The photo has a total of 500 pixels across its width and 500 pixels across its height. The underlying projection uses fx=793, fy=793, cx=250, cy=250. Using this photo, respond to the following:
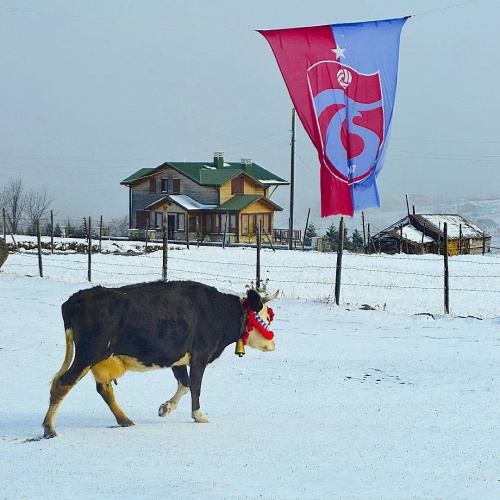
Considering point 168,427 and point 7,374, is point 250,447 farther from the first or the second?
point 7,374

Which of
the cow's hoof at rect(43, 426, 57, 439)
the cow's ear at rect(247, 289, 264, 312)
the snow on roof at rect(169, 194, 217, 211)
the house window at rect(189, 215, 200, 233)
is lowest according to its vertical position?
the cow's hoof at rect(43, 426, 57, 439)

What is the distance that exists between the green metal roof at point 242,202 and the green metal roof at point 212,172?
1.47m

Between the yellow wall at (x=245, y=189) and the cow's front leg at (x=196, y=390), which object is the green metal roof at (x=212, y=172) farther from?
the cow's front leg at (x=196, y=390)

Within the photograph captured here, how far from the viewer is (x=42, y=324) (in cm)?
1455

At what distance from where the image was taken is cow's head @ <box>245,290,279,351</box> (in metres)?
8.36

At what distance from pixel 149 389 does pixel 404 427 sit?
3498mm

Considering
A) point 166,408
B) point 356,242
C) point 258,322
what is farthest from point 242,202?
point 166,408

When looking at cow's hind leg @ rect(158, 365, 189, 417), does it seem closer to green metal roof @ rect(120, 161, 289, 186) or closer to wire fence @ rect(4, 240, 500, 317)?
wire fence @ rect(4, 240, 500, 317)

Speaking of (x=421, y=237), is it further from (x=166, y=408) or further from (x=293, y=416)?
(x=166, y=408)

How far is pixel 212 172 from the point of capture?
189 ft

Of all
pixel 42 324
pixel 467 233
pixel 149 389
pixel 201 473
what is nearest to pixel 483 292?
pixel 42 324

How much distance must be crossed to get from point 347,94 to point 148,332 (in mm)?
6117

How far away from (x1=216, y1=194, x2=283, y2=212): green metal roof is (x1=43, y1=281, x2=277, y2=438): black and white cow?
45.4m

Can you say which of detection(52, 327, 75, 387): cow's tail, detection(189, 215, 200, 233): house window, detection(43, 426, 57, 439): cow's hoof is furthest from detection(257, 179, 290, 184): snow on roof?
detection(43, 426, 57, 439): cow's hoof
